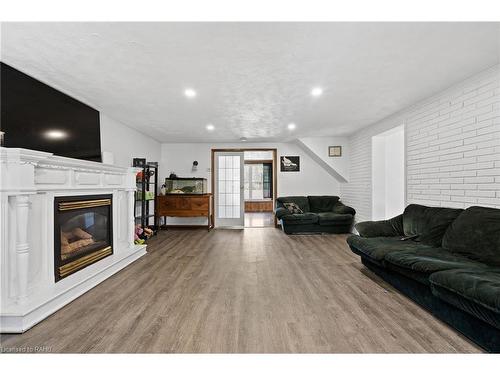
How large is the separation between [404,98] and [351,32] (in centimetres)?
202

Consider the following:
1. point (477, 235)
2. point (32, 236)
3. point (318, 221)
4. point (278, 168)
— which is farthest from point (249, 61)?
point (278, 168)

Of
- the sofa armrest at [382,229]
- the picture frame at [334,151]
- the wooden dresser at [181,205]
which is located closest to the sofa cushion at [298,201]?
the picture frame at [334,151]

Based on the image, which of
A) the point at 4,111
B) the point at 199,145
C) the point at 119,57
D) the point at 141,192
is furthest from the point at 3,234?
the point at 199,145

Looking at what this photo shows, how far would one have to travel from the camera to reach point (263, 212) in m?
10.4

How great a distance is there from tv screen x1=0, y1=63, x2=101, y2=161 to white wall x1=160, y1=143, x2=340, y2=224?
3.04 m

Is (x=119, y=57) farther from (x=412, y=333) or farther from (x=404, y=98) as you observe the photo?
(x=404, y=98)

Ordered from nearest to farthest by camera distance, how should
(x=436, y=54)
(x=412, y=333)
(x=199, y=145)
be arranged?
(x=412, y=333) → (x=436, y=54) → (x=199, y=145)

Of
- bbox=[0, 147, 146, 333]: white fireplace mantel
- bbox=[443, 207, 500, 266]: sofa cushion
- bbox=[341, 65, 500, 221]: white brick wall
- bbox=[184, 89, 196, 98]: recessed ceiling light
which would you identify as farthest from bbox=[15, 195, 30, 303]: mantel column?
bbox=[341, 65, 500, 221]: white brick wall

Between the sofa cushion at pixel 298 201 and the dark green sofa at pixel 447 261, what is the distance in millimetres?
2789

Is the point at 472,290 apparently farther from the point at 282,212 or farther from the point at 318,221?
the point at 282,212

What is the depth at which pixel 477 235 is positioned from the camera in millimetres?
2324

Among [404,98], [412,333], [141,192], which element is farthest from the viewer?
[141,192]

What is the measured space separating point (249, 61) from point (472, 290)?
2.42 meters

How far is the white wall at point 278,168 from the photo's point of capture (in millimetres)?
6797
